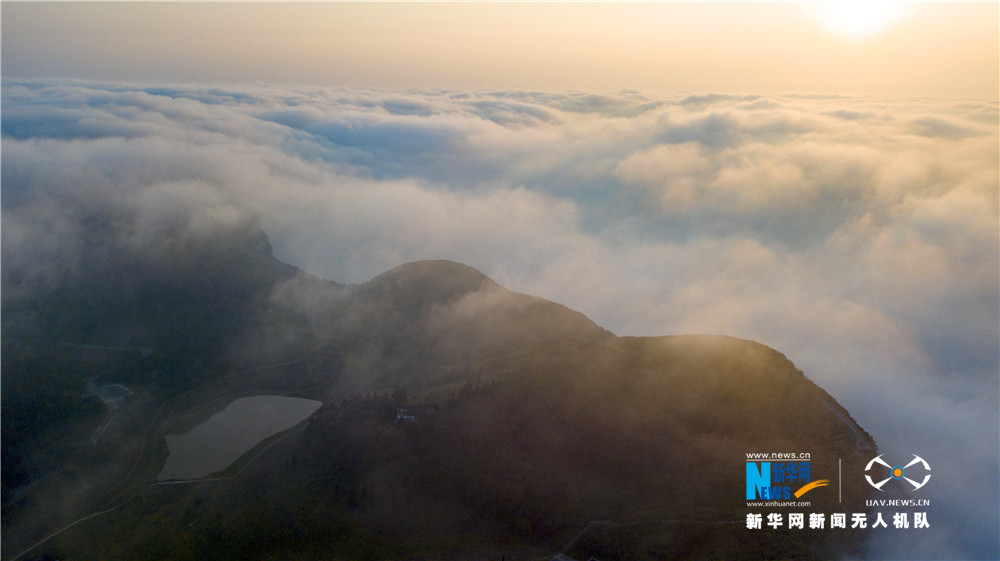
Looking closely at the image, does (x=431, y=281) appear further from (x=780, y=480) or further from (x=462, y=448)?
(x=780, y=480)

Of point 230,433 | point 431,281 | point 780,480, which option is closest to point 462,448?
point 780,480

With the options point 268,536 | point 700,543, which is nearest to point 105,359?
point 268,536

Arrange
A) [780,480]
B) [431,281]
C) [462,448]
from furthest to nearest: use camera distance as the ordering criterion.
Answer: [431,281]
[462,448]
[780,480]

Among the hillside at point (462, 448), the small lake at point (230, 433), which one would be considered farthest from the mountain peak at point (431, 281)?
the small lake at point (230, 433)

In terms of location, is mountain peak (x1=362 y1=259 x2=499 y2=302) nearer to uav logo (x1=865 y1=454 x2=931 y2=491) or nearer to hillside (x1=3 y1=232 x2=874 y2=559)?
hillside (x1=3 y1=232 x2=874 y2=559)

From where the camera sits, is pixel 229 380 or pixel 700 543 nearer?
pixel 700 543

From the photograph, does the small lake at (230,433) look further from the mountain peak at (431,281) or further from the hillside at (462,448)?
the mountain peak at (431,281)

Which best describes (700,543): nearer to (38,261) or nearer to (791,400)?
(791,400)
